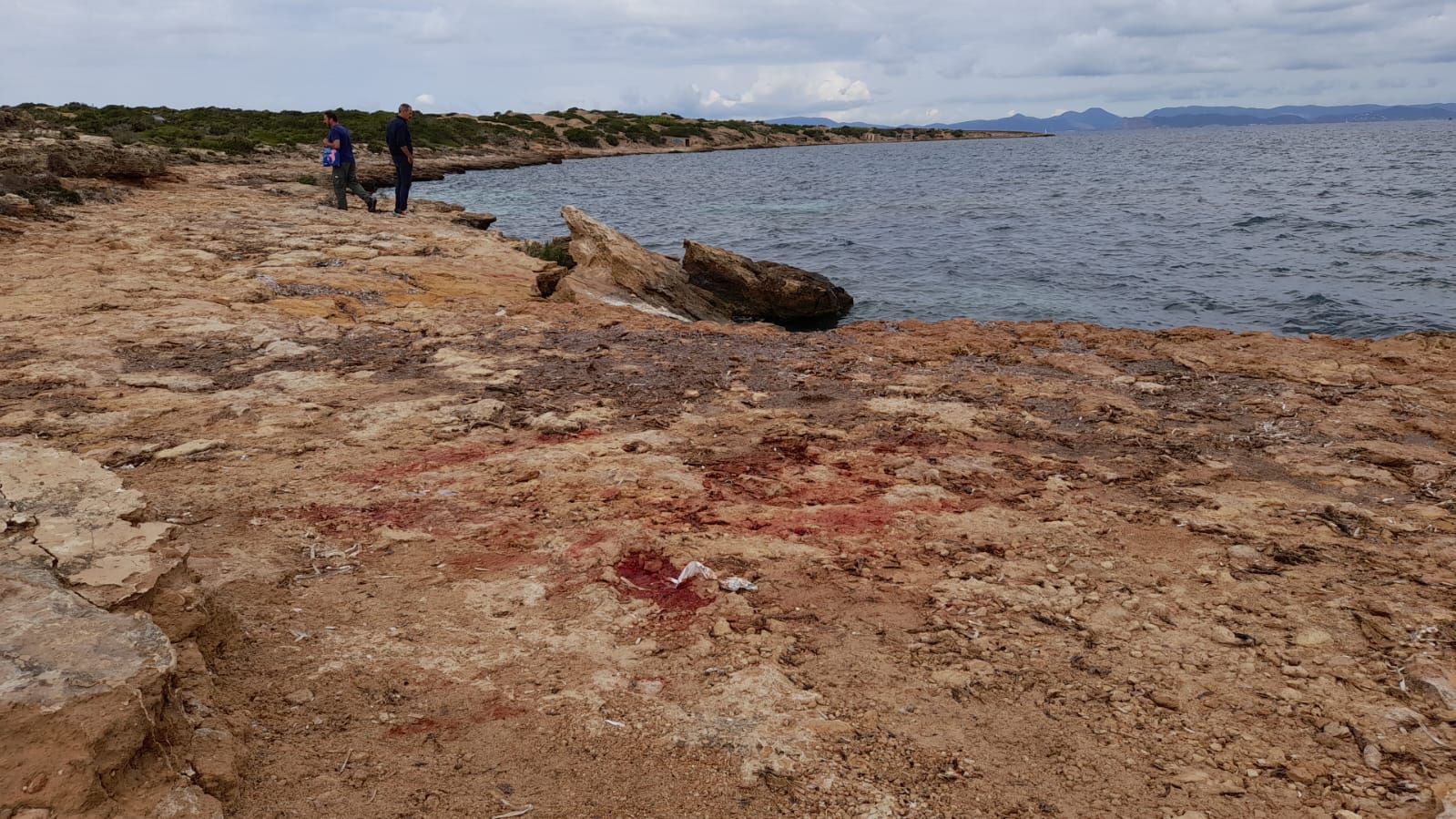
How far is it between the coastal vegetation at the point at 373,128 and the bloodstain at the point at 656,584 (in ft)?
93.3

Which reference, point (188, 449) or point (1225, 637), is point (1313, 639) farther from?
point (188, 449)

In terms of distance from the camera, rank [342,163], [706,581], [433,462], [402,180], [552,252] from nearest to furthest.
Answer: [706,581]
[433,462]
[552,252]
[342,163]
[402,180]

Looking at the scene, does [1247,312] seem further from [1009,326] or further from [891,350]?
[891,350]

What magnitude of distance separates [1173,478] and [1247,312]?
11.9 m

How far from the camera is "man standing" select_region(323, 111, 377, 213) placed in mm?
17375

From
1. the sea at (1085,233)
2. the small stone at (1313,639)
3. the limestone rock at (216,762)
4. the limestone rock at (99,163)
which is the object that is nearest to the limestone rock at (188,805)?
the limestone rock at (216,762)

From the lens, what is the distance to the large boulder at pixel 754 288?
53.1ft

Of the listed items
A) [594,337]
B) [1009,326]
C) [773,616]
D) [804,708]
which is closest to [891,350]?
[1009,326]

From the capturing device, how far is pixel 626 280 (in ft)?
44.7

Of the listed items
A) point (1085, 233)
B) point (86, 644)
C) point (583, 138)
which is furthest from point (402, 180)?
point (583, 138)

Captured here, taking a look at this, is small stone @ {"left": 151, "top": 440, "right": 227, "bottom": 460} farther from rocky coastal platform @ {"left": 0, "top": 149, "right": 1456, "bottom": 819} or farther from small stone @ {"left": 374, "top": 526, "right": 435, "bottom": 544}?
small stone @ {"left": 374, "top": 526, "right": 435, "bottom": 544}

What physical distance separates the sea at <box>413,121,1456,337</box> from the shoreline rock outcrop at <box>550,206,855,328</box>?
3.98ft

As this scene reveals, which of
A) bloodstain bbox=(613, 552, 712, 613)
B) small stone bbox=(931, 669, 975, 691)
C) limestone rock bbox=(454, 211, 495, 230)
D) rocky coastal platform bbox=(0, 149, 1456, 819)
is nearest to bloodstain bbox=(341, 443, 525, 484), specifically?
rocky coastal platform bbox=(0, 149, 1456, 819)

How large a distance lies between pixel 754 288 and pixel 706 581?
39.7ft
